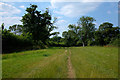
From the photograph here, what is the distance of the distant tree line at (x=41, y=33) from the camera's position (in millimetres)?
16378

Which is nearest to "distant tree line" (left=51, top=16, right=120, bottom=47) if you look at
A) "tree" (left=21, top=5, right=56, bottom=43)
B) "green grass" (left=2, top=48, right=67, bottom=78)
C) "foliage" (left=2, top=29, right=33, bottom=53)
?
"tree" (left=21, top=5, right=56, bottom=43)

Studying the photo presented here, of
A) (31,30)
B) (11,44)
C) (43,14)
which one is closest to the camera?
(11,44)

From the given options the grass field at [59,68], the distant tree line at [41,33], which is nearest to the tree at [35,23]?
the distant tree line at [41,33]

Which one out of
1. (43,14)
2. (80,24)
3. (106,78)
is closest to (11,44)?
(106,78)

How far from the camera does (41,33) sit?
98.3ft

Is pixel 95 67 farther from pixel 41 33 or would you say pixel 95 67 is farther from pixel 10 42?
pixel 41 33

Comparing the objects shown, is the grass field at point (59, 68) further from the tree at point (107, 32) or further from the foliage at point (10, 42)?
the tree at point (107, 32)

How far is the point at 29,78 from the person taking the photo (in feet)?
11.8

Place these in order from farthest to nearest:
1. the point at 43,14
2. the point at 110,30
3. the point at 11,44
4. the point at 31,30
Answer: the point at 110,30 < the point at 43,14 < the point at 31,30 < the point at 11,44

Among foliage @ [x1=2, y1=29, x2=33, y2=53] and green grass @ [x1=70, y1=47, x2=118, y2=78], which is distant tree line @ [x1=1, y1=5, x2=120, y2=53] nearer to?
foliage @ [x1=2, y1=29, x2=33, y2=53]

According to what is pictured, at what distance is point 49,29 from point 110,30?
89.5ft

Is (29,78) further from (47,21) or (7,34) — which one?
(47,21)

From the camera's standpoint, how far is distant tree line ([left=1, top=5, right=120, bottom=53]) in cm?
1638

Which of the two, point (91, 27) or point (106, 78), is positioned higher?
point (91, 27)
